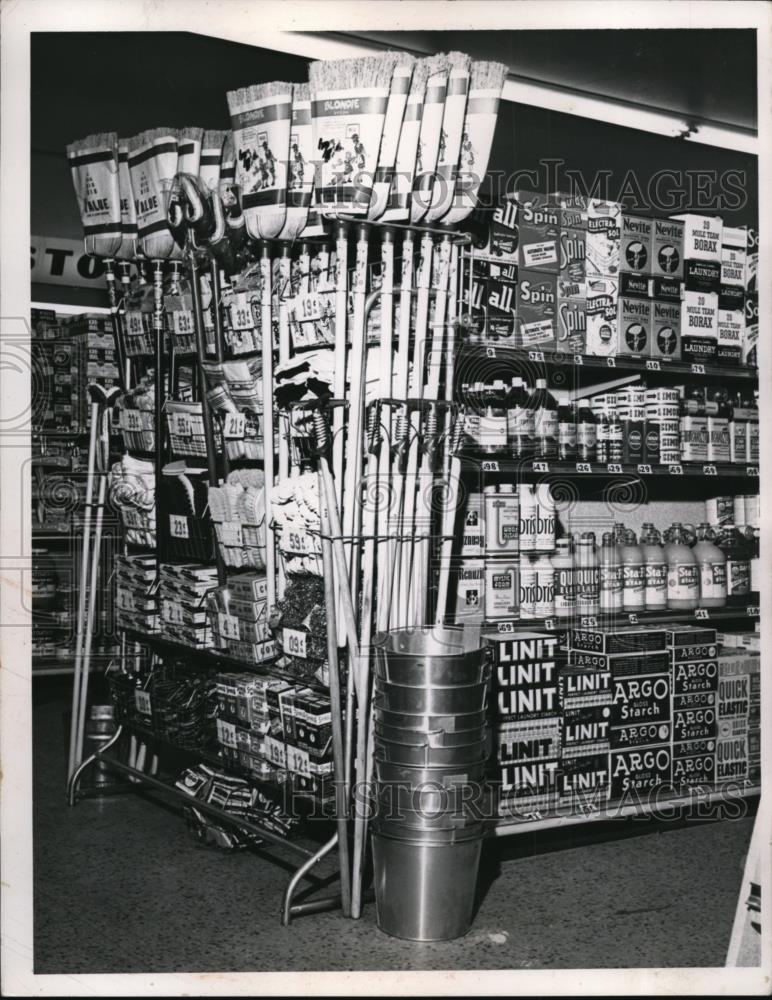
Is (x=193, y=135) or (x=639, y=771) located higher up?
(x=193, y=135)

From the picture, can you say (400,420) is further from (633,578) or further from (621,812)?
(621,812)

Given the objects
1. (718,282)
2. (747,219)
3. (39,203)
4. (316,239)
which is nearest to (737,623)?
(718,282)

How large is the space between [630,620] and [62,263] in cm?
471

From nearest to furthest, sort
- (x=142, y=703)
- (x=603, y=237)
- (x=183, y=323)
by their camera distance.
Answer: (x=603, y=237) < (x=183, y=323) < (x=142, y=703)

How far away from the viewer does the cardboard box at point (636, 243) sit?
4520 mm

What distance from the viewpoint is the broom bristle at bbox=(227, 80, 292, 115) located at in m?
3.68

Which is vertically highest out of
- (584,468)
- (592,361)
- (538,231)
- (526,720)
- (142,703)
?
(538,231)

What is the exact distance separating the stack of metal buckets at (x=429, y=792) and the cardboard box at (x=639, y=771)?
3.71 feet

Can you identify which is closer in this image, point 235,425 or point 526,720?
point 526,720

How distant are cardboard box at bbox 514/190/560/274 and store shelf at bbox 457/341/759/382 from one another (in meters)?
0.33

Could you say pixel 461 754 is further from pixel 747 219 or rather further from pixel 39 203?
pixel 39 203

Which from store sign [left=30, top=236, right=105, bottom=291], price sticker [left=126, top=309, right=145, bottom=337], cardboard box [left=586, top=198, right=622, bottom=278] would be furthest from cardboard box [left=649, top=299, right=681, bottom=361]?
store sign [left=30, top=236, right=105, bottom=291]

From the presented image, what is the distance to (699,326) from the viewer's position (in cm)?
472

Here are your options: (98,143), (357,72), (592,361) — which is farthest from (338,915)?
(98,143)
